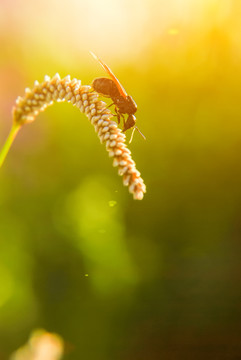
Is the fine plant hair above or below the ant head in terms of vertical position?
below

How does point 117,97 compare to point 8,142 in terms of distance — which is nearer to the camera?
point 8,142

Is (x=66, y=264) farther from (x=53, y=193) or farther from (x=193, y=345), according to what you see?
(x=193, y=345)

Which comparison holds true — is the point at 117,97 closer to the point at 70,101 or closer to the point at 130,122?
the point at 130,122

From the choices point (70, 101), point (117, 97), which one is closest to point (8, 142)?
point (70, 101)

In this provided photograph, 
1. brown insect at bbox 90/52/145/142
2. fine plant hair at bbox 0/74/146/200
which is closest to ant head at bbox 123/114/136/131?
brown insect at bbox 90/52/145/142

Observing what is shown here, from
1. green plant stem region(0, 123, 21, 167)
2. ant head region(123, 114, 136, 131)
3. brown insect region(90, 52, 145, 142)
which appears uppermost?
brown insect region(90, 52, 145, 142)

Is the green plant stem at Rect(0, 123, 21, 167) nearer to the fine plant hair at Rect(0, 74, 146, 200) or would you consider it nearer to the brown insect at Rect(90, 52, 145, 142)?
the fine plant hair at Rect(0, 74, 146, 200)

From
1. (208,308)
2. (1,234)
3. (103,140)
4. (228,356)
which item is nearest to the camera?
(103,140)

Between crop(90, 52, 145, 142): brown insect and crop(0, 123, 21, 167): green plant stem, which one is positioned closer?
crop(0, 123, 21, 167): green plant stem

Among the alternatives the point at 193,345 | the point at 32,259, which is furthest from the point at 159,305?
the point at 32,259

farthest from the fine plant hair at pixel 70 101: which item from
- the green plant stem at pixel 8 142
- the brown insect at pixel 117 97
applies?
the brown insect at pixel 117 97

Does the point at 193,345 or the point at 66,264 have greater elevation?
the point at 66,264
